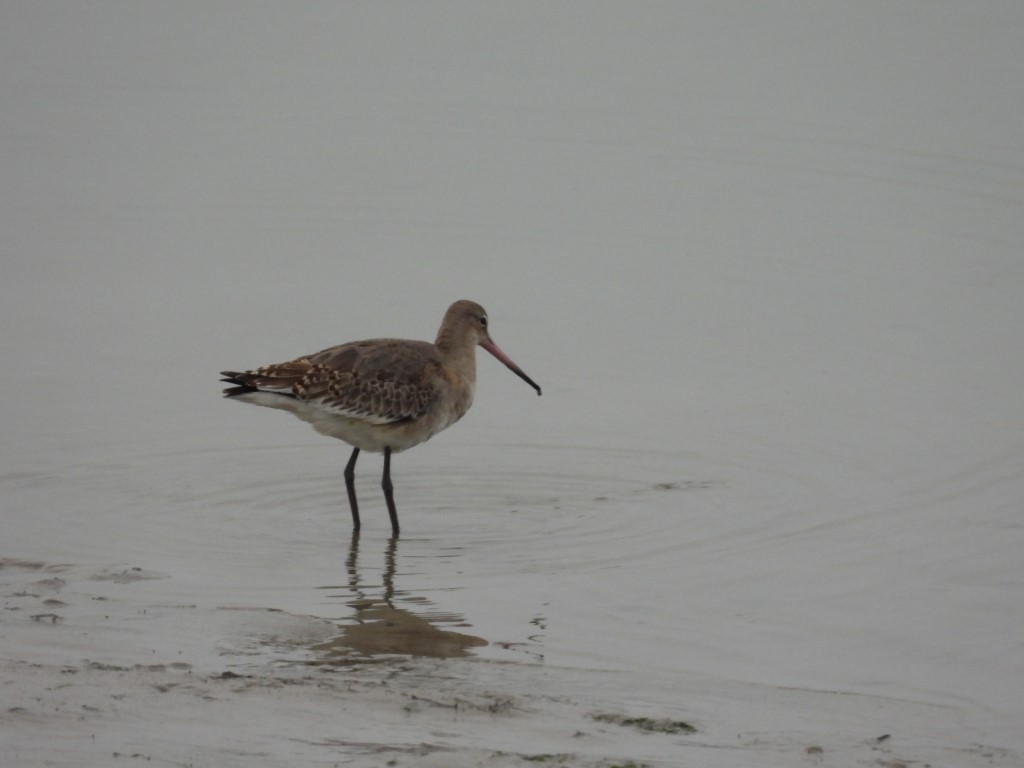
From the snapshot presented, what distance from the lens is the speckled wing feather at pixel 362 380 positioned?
9.45 m

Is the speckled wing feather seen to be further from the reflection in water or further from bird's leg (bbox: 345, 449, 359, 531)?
the reflection in water

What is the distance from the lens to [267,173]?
15875 mm

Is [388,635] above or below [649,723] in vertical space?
above

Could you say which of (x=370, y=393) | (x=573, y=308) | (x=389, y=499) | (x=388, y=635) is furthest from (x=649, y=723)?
(x=573, y=308)

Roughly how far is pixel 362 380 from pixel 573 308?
3632mm

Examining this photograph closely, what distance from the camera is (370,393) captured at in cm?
962

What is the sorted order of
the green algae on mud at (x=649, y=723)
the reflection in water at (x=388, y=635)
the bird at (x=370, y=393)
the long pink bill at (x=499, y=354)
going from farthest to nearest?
the long pink bill at (x=499, y=354) → the bird at (x=370, y=393) → the reflection in water at (x=388, y=635) → the green algae on mud at (x=649, y=723)

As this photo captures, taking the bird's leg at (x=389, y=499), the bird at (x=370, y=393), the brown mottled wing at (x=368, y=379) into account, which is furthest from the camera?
the brown mottled wing at (x=368, y=379)

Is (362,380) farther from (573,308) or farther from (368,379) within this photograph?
(573,308)

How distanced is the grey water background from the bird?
1.33ft

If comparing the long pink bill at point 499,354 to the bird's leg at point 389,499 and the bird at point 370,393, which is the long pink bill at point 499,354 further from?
the bird's leg at point 389,499

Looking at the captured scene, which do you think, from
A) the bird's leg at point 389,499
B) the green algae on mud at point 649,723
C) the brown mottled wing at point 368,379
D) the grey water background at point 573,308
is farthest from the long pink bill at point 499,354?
the green algae on mud at point 649,723

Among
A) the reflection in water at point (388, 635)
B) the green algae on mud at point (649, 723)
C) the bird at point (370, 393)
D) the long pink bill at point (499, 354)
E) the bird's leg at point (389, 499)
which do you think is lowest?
the green algae on mud at point (649, 723)

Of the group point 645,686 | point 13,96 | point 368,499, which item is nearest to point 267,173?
point 13,96
